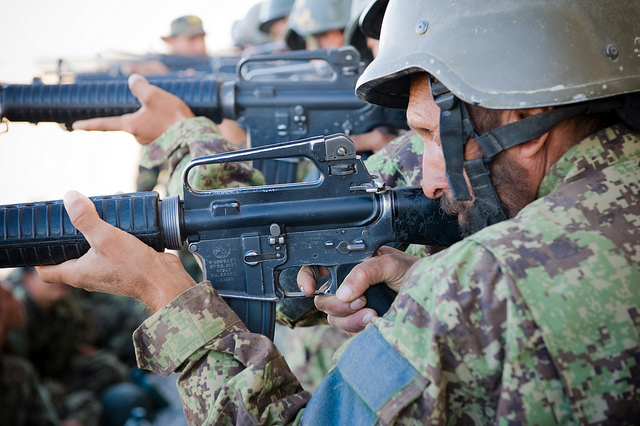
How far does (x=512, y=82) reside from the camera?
1.41m

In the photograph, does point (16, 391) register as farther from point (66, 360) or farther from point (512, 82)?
point (512, 82)

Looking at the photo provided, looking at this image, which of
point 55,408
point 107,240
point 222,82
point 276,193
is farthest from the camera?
point 55,408

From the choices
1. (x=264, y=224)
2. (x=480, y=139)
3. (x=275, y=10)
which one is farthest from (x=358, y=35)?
(x=275, y=10)

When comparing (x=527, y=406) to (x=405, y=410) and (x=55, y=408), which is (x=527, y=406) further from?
(x=55, y=408)

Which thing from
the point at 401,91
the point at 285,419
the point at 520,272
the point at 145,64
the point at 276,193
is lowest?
the point at 285,419

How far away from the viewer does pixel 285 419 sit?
1.48m

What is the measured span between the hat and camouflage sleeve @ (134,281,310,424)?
25.0 ft

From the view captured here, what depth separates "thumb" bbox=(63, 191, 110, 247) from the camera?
1.73 metres

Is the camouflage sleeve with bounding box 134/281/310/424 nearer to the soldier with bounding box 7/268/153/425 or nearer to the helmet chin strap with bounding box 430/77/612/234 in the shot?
the helmet chin strap with bounding box 430/77/612/234

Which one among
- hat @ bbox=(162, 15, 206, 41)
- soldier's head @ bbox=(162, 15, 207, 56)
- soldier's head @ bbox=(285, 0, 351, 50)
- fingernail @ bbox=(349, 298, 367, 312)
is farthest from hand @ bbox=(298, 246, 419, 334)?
hat @ bbox=(162, 15, 206, 41)

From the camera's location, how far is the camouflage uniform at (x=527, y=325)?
47.1 inches

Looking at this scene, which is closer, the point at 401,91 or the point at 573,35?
the point at 573,35

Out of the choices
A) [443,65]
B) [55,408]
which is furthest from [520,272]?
[55,408]

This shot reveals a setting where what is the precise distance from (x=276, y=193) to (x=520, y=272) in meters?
0.86
